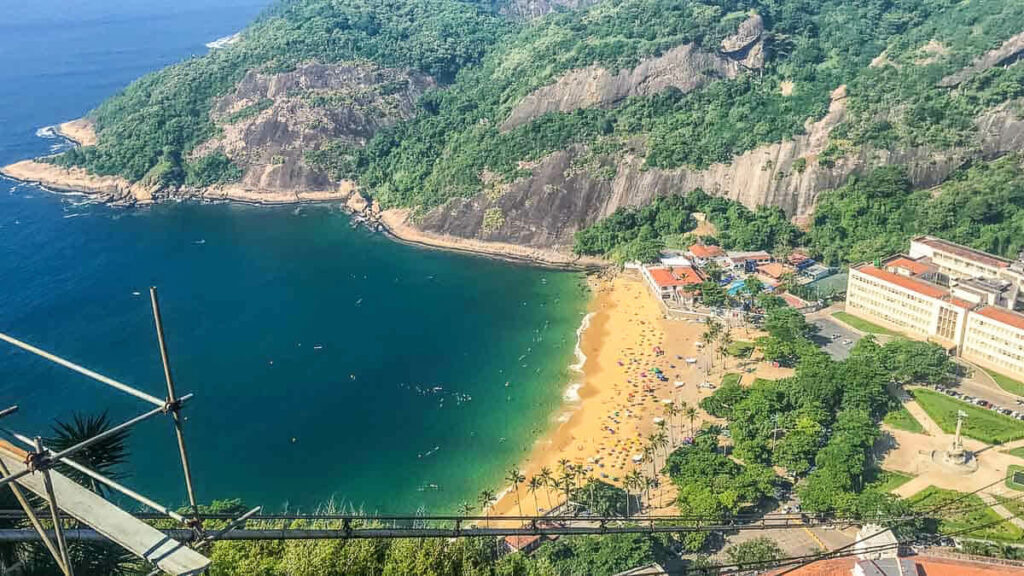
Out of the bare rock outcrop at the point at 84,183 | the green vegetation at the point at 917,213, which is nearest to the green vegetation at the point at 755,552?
the green vegetation at the point at 917,213

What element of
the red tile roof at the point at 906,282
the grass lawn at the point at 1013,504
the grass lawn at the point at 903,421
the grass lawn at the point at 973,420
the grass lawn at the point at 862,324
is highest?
the red tile roof at the point at 906,282

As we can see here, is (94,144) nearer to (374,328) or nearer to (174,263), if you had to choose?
(174,263)

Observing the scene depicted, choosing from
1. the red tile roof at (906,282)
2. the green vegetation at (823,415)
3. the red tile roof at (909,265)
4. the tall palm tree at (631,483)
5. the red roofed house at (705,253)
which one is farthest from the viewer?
the red roofed house at (705,253)

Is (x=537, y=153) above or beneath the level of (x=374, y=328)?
above

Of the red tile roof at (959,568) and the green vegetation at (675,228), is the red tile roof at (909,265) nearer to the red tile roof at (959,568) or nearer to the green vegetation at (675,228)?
the green vegetation at (675,228)

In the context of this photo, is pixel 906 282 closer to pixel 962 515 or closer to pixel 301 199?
pixel 962 515

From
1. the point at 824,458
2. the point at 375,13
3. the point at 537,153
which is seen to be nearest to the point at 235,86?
the point at 375,13

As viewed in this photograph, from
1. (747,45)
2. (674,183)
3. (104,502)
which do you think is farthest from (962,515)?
(747,45)
